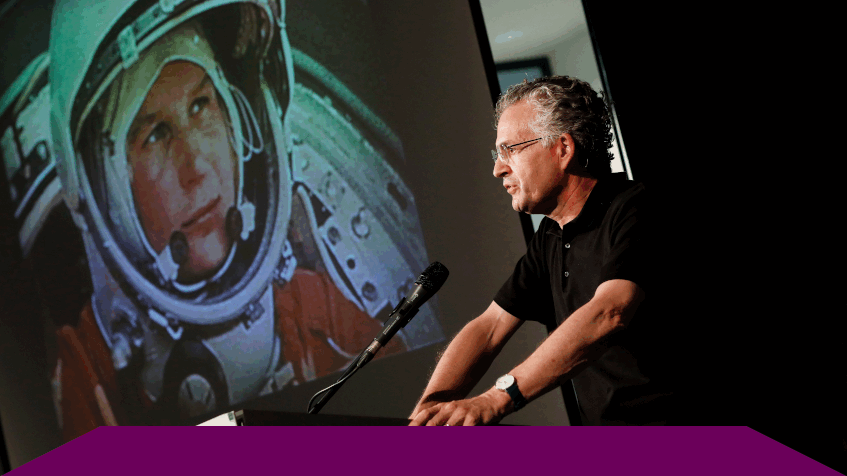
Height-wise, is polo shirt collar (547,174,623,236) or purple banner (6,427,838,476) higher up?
polo shirt collar (547,174,623,236)

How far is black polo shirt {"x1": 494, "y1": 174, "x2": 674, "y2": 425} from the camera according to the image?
61.0 inches

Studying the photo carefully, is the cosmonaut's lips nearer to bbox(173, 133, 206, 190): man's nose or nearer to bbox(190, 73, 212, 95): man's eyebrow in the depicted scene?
bbox(173, 133, 206, 190): man's nose

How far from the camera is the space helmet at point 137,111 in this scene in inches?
87.5

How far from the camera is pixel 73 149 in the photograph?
2.21 metres

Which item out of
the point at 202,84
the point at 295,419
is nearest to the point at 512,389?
the point at 295,419

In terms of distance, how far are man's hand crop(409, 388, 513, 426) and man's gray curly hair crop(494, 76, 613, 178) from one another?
899mm

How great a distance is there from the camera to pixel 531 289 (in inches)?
75.9

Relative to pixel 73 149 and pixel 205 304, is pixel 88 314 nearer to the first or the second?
pixel 205 304

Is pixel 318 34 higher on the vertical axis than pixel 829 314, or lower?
higher

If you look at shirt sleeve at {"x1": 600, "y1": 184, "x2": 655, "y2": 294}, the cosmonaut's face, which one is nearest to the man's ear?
shirt sleeve at {"x1": 600, "y1": 184, "x2": 655, "y2": 294}

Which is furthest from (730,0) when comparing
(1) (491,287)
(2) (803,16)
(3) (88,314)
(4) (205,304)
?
(3) (88,314)

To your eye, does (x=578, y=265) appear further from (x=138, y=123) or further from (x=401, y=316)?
(x=138, y=123)

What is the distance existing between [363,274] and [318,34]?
46.5 inches

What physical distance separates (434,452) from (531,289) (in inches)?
60.7
